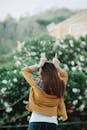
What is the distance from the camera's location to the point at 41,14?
32.4 ft

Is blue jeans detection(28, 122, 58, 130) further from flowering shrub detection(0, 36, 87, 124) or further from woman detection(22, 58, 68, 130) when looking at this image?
flowering shrub detection(0, 36, 87, 124)

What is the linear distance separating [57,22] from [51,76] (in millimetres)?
4637

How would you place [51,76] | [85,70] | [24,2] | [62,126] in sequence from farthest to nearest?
[24,2], [85,70], [62,126], [51,76]

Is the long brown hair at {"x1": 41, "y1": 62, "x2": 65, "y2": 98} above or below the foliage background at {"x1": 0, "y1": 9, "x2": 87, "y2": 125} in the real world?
above

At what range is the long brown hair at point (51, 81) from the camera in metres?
5.19

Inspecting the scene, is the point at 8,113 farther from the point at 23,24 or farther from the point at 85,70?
the point at 23,24

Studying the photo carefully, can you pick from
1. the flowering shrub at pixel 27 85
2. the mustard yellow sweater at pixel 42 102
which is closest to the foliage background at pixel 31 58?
the flowering shrub at pixel 27 85

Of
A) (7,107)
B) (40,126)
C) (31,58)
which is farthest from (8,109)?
(40,126)

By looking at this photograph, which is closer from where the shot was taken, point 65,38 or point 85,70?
point 85,70

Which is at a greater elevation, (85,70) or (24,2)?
(24,2)

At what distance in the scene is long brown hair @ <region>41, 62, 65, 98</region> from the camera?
5188 millimetres

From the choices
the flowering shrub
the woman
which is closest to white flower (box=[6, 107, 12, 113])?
→ the flowering shrub

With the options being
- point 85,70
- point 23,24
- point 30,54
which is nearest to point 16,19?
point 23,24

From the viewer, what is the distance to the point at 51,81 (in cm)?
521
